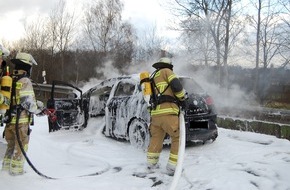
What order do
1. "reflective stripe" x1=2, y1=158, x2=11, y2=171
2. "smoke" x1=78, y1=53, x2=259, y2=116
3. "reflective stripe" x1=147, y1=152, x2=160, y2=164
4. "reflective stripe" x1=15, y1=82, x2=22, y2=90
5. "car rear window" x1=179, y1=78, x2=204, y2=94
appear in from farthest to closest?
"smoke" x1=78, y1=53, x2=259, y2=116, "car rear window" x1=179, y1=78, x2=204, y2=94, "reflective stripe" x1=147, y1=152, x2=160, y2=164, "reflective stripe" x1=2, y1=158, x2=11, y2=171, "reflective stripe" x1=15, y1=82, x2=22, y2=90

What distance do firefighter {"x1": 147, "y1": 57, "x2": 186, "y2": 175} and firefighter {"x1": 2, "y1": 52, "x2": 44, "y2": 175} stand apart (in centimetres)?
187

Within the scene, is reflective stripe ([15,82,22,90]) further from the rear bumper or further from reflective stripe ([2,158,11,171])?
the rear bumper

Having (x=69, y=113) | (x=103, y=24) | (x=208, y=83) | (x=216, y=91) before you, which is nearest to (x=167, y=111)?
(x=69, y=113)

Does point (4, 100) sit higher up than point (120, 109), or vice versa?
point (4, 100)

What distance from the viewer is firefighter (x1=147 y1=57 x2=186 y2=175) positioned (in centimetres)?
524

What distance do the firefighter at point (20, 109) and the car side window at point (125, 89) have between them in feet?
8.42

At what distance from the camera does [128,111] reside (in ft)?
23.0

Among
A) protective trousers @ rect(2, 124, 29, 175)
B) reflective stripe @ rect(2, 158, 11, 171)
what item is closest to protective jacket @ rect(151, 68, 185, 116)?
protective trousers @ rect(2, 124, 29, 175)

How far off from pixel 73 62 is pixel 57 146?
18814 millimetres

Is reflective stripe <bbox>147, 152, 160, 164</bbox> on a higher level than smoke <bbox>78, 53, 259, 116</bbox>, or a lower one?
lower

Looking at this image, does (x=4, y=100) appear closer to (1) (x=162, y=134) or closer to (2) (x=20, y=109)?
(2) (x=20, y=109)

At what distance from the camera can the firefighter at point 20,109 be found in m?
4.88

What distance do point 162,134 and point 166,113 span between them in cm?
39

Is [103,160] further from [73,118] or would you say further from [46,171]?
[73,118]
